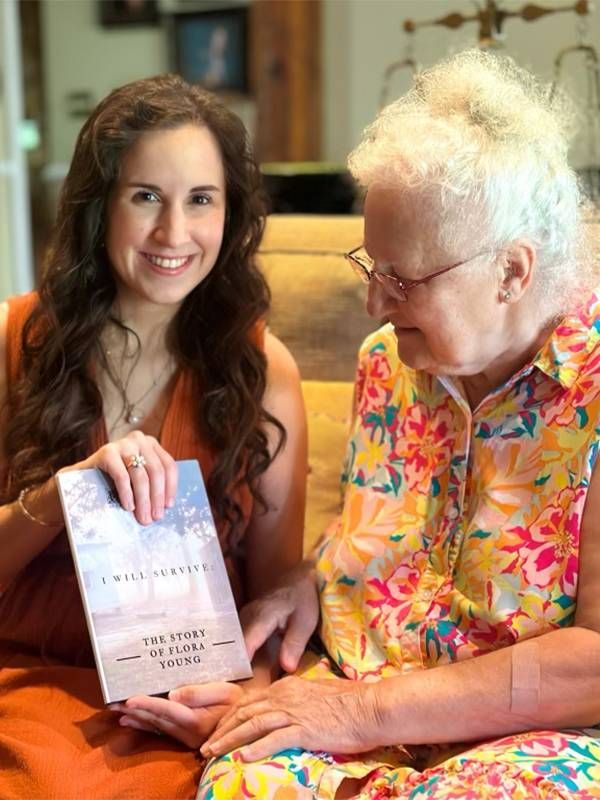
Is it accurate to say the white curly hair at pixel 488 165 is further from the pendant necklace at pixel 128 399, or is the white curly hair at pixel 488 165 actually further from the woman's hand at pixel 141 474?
the pendant necklace at pixel 128 399

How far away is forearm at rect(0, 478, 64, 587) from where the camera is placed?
4.97 feet

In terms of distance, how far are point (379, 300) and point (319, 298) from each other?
0.67 meters

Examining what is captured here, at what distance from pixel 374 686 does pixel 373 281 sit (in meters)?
0.50

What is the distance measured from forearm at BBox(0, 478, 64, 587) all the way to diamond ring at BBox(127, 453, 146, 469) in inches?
6.3

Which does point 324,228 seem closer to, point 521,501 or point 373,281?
point 373,281

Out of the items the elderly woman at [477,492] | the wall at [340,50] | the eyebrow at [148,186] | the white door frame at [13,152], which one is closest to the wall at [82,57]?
the wall at [340,50]

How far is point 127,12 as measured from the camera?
18.5ft

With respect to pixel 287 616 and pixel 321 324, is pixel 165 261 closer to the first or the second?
pixel 321 324

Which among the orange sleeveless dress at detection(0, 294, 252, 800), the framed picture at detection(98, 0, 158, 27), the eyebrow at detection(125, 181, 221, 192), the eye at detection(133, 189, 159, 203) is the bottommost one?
the orange sleeveless dress at detection(0, 294, 252, 800)

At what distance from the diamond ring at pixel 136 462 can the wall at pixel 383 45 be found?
2.23 m

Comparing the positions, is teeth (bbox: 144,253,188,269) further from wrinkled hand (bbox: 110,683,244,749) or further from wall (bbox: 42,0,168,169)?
wall (bbox: 42,0,168,169)

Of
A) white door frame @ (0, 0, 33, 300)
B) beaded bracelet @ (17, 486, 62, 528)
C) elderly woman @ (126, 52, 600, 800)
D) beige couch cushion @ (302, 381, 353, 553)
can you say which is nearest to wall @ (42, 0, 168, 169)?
white door frame @ (0, 0, 33, 300)

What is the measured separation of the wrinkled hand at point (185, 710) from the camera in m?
1.35

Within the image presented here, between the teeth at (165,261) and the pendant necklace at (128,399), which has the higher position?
the teeth at (165,261)
